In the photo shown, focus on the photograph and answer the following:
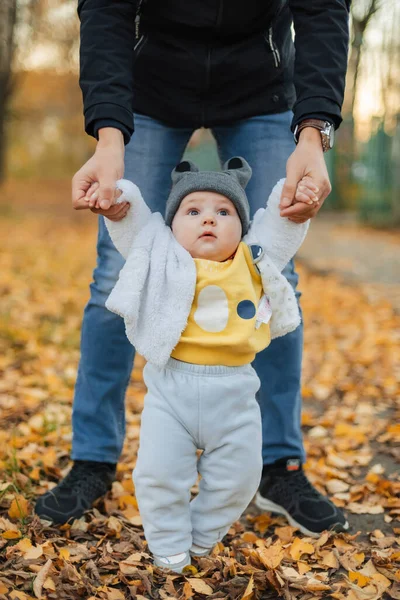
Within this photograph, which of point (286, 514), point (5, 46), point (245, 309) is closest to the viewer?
point (245, 309)

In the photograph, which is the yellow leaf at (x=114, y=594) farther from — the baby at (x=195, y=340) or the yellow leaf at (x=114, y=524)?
the yellow leaf at (x=114, y=524)

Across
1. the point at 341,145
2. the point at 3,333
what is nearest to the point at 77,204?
the point at 3,333

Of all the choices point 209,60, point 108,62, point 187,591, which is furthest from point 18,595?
point 209,60

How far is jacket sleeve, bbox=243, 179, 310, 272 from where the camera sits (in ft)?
6.37

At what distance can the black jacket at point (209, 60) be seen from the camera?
74.6 inches

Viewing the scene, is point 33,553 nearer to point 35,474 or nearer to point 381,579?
point 35,474

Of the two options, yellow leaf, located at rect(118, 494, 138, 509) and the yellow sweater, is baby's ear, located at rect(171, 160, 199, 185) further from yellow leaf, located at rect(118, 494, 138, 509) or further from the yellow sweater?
yellow leaf, located at rect(118, 494, 138, 509)

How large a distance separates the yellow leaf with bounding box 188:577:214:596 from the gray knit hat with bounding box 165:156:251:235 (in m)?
1.01

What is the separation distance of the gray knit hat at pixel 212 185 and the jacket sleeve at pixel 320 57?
0.75 feet

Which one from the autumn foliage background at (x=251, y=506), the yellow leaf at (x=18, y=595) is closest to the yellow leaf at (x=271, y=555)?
the autumn foliage background at (x=251, y=506)

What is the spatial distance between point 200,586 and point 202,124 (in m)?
1.42

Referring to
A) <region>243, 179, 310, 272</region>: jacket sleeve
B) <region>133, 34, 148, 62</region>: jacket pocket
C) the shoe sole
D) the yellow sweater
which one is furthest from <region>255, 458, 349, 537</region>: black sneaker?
<region>133, 34, 148, 62</region>: jacket pocket

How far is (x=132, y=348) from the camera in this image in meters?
2.33

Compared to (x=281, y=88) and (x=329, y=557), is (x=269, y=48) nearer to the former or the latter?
(x=281, y=88)
